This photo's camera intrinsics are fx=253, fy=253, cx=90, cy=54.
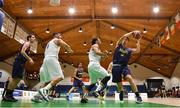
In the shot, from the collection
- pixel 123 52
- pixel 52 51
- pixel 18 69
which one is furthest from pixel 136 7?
pixel 18 69

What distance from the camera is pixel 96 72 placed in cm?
662

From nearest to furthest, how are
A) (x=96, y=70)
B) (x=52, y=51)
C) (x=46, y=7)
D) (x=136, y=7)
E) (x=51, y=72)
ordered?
(x=51, y=72), (x=52, y=51), (x=96, y=70), (x=136, y=7), (x=46, y=7)

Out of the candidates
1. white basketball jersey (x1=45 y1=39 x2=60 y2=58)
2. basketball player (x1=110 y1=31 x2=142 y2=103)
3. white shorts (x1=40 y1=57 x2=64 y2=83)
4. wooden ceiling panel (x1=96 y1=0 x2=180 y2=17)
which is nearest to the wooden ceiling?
wooden ceiling panel (x1=96 y1=0 x2=180 y2=17)

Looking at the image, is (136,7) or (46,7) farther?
(46,7)

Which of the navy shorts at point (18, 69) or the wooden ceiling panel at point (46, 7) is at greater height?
the wooden ceiling panel at point (46, 7)

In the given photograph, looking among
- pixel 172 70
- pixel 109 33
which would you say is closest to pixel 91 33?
pixel 109 33

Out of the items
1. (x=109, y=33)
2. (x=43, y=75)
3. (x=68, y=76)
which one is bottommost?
(x=43, y=75)

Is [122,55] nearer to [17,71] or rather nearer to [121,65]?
[121,65]

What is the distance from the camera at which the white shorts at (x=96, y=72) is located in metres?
6.59

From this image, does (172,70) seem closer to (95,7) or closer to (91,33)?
(91,33)

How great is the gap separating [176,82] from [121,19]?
17.9 m

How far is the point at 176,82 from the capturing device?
30.7 meters

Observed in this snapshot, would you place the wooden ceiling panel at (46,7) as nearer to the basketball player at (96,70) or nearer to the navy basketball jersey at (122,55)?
the basketball player at (96,70)

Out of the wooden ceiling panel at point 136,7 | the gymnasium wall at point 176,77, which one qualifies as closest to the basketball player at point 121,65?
the wooden ceiling panel at point 136,7
